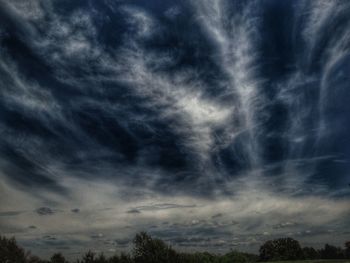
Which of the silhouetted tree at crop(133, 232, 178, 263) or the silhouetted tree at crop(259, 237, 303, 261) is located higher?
the silhouetted tree at crop(259, 237, 303, 261)

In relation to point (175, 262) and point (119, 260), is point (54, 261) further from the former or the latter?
point (175, 262)

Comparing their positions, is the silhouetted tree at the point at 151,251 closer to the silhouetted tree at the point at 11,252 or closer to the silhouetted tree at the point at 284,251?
the silhouetted tree at the point at 11,252

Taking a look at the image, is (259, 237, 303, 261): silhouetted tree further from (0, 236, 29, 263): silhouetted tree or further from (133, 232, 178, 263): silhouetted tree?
(0, 236, 29, 263): silhouetted tree

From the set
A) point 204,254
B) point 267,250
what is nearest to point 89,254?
point 204,254

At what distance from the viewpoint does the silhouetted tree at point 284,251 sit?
606 feet

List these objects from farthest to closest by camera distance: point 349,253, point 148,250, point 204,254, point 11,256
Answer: point 204,254, point 349,253, point 11,256, point 148,250

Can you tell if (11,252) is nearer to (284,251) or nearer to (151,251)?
(151,251)

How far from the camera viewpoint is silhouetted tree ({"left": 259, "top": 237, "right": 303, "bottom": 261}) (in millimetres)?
184750

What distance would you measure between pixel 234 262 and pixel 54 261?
98216 millimetres

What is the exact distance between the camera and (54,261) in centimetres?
13400

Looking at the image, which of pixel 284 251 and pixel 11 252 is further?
pixel 284 251

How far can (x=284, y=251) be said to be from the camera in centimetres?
18888

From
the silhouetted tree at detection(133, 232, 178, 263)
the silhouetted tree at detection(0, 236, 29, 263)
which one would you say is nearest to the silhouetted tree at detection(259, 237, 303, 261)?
the silhouetted tree at detection(133, 232, 178, 263)

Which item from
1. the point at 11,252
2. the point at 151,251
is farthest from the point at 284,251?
the point at 11,252
